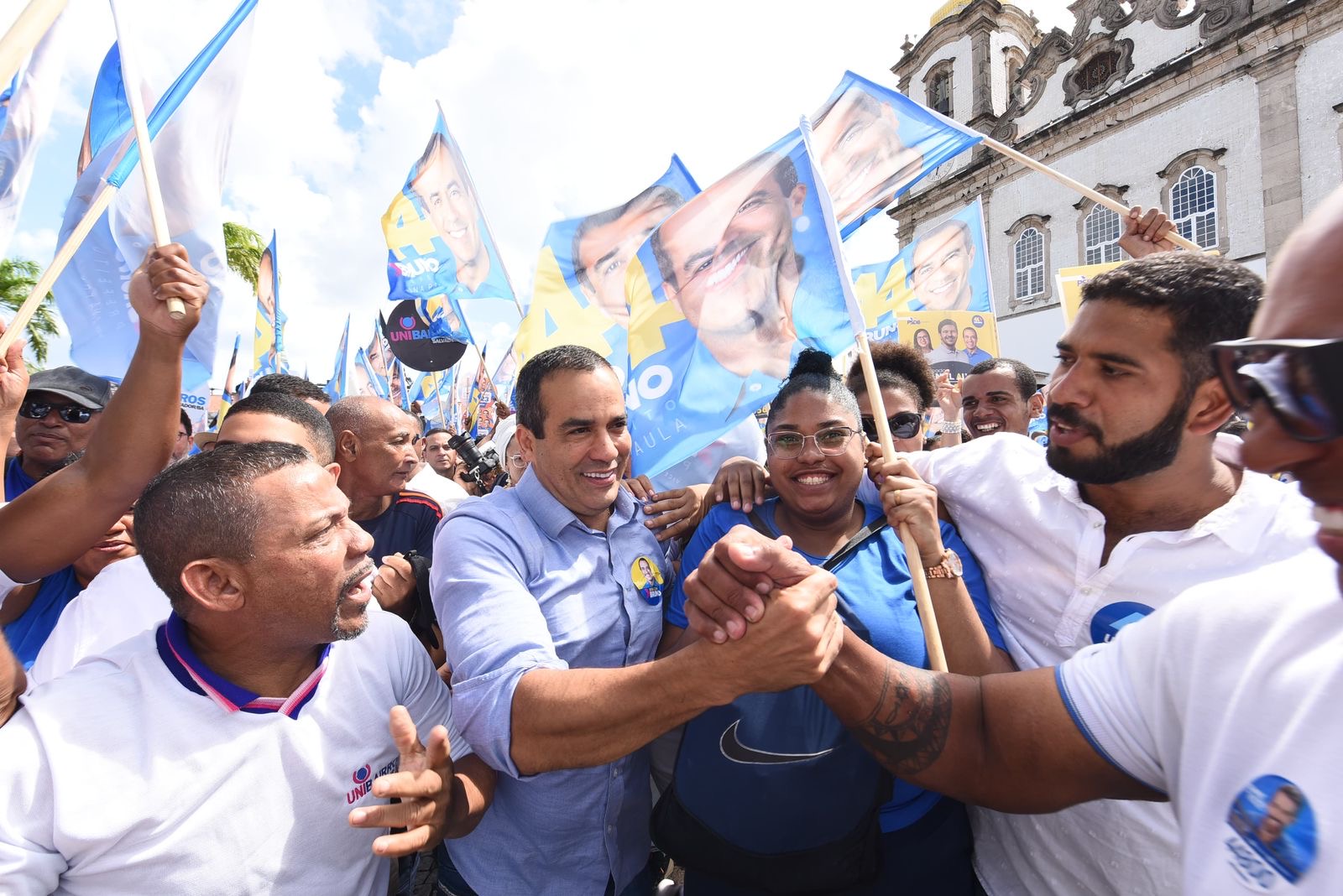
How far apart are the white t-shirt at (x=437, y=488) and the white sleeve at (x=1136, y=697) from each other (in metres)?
3.42

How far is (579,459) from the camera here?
6.98ft

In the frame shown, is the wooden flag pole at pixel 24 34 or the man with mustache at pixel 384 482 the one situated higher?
the wooden flag pole at pixel 24 34

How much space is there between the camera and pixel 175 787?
1379 mm

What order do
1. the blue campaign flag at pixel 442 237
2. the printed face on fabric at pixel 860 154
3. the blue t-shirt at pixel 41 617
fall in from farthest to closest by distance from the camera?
1. the blue campaign flag at pixel 442 237
2. the printed face on fabric at pixel 860 154
3. the blue t-shirt at pixel 41 617

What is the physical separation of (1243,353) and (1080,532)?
3.35 feet

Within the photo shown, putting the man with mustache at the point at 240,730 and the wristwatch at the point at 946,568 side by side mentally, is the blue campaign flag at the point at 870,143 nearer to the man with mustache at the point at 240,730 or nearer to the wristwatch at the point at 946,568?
the wristwatch at the point at 946,568

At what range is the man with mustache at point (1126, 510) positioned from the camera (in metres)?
1.69

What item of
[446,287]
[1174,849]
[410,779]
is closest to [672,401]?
[410,779]

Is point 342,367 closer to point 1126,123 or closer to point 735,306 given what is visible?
point 735,306

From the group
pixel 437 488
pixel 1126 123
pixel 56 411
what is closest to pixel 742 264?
pixel 437 488

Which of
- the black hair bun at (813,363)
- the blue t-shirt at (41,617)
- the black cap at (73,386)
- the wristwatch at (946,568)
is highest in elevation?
the black cap at (73,386)

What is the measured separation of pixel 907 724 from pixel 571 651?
0.88 m

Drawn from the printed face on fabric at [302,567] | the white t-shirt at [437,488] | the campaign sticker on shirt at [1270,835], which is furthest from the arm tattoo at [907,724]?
the white t-shirt at [437,488]

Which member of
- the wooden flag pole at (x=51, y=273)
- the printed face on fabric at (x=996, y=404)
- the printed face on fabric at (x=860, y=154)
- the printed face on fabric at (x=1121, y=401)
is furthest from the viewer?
the printed face on fabric at (x=996, y=404)
